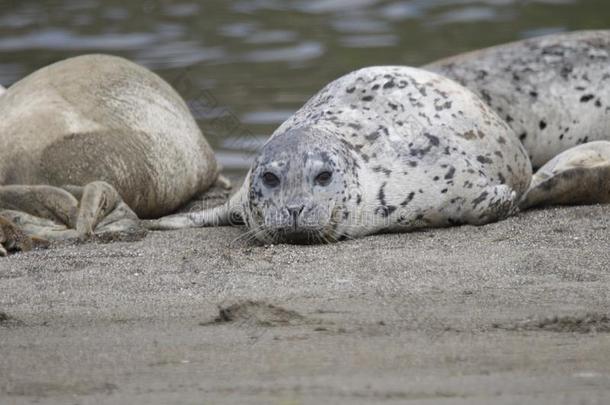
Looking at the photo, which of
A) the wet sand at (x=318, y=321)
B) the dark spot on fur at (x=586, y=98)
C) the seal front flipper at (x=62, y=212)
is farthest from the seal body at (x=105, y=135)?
the dark spot on fur at (x=586, y=98)

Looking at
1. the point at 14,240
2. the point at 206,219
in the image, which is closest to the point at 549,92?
the point at 206,219

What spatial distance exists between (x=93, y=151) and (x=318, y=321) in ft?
8.70

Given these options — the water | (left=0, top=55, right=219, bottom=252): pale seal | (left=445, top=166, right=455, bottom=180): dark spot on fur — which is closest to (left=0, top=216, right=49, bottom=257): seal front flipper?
(left=0, top=55, right=219, bottom=252): pale seal

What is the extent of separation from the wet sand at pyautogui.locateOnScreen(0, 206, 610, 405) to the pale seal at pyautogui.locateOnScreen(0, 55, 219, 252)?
49 centimetres

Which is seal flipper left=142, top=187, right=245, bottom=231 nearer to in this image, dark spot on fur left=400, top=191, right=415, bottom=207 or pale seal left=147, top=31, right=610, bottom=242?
pale seal left=147, top=31, right=610, bottom=242

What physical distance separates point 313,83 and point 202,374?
733 centimetres

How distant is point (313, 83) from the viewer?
11.1 metres

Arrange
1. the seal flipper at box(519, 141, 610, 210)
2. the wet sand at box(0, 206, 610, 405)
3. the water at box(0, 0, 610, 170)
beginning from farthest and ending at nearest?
the water at box(0, 0, 610, 170)
the seal flipper at box(519, 141, 610, 210)
the wet sand at box(0, 206, 610, 405)

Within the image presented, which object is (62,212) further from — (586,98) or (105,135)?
(586,98)

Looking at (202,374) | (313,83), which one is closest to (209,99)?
(313,83)

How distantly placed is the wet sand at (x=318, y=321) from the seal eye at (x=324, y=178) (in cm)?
29

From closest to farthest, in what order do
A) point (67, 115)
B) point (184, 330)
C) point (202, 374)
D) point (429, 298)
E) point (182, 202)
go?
point (202, 374), point (184, 330), point (429, 298), point (67, 115), point (182, 202)

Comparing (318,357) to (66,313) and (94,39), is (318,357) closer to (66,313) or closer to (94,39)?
(66,313)

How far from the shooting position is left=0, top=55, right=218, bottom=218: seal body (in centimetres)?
675
